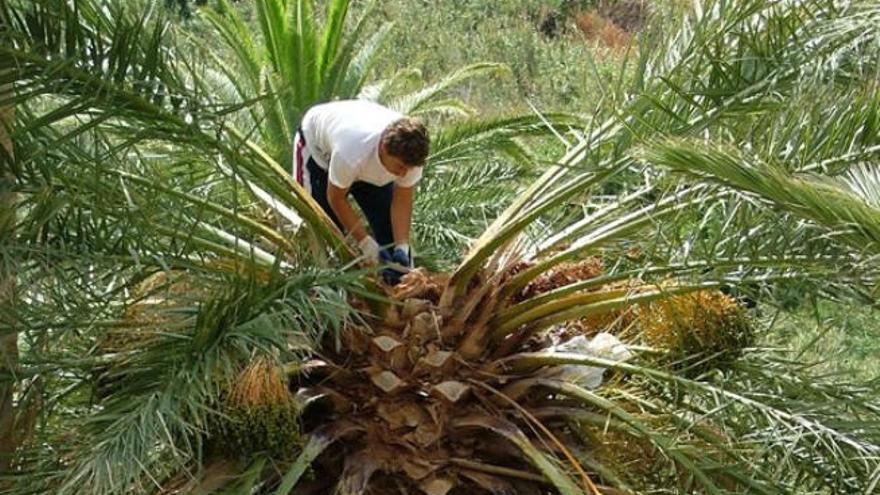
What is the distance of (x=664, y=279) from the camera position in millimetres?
6012

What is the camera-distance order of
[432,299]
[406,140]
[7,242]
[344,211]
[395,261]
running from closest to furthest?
[7,242] < [406,140] < [432,299] < [344,211] < [395,261]

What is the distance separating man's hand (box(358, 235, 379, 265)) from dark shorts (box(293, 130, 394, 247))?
1.15ft

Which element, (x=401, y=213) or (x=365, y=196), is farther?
(x=365, y=196)

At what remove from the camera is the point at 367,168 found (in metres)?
6.28

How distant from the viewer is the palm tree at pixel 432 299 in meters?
5.30

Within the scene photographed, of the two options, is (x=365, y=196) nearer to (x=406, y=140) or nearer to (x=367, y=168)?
(x=367, y=168)

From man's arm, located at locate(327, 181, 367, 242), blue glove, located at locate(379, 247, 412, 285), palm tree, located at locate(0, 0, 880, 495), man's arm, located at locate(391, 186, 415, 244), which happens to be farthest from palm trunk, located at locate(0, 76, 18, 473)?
man's arm, located at locate(391, 186, 415, 244)

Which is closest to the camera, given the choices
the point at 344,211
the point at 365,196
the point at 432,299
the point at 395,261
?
the point at 432,299

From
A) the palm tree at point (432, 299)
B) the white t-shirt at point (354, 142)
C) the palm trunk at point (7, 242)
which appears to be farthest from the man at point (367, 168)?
the palm trunk at point (7, 242)

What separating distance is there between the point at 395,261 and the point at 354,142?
1.84ft

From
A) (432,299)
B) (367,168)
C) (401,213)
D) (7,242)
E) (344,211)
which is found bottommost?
(432,299)

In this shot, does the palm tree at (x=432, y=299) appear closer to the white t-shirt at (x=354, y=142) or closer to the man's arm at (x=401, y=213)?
the white t-shirt at (x=354, y=142)

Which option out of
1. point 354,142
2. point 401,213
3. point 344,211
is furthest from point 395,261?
point 354,142

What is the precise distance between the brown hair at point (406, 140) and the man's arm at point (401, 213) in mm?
446
